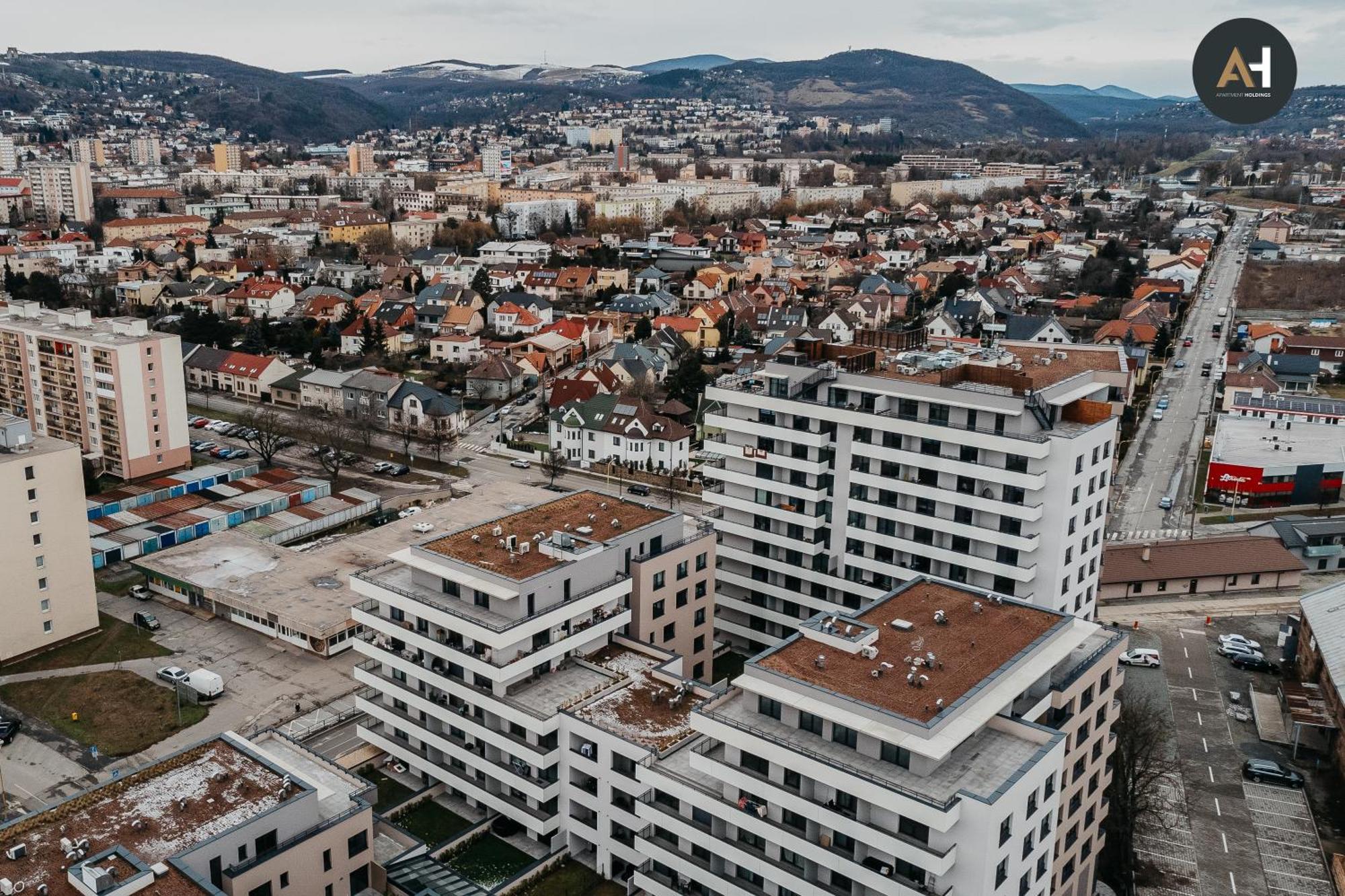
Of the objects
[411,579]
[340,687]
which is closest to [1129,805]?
[411,579]

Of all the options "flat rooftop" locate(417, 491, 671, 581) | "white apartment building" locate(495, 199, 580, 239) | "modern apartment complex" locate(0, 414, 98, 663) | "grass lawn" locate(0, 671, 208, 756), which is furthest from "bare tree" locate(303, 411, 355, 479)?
"white apartment building" locate(495, 199, 580, 239)

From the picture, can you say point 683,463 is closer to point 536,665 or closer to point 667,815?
point 536,665

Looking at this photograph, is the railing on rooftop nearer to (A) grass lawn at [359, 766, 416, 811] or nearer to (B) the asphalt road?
(A) grass lawn at [359, 766, 416, 811]

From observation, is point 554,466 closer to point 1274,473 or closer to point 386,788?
point 386,788

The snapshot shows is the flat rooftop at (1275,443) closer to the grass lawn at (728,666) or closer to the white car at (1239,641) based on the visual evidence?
the white car at (1239,641)

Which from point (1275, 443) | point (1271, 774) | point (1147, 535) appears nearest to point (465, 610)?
point (1271, 774)
